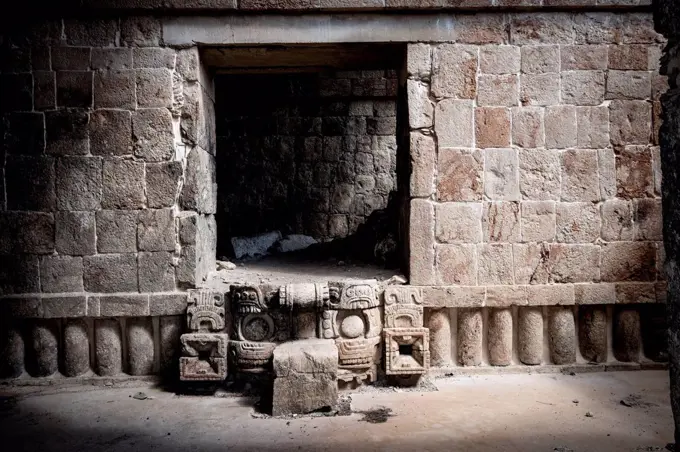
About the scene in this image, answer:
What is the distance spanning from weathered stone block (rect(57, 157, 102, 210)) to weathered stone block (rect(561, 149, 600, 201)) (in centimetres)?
433

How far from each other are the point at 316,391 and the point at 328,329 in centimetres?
63

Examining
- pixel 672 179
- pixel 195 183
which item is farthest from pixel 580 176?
pixel 195 183

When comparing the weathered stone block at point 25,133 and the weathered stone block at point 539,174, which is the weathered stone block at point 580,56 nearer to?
the weathered stone block at point 539,174

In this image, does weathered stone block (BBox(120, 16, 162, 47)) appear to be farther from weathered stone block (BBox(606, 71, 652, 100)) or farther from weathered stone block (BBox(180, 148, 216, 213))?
weathered stone block (BBox(606, 71, 652, 100))

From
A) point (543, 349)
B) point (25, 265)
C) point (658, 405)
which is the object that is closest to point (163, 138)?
point (25, 265)

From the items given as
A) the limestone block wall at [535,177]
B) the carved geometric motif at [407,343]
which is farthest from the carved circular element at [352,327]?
the limestone block wall at [535,177]

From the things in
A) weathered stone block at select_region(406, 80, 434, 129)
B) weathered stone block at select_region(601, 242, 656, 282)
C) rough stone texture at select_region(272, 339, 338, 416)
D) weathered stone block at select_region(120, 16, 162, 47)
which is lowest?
rough stone texture at select_region(272, 339, 338, 416)

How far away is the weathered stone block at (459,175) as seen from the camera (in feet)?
15.8

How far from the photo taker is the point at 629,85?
4.88m

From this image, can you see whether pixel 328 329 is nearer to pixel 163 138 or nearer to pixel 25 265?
pixel 163 138

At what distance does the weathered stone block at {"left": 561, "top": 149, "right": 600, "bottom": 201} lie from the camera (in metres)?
4.87

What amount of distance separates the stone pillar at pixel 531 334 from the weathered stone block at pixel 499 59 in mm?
2254

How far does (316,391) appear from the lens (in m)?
4.09

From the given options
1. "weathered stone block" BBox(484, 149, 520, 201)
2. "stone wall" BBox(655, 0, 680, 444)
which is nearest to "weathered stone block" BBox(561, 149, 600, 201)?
"weathered stone block" BBox(484, 149, 520, 201)
